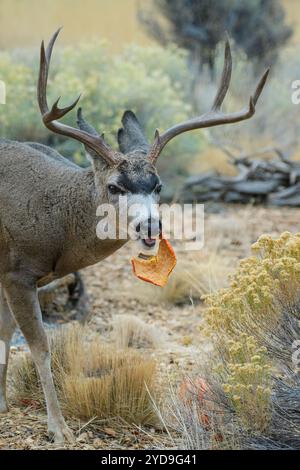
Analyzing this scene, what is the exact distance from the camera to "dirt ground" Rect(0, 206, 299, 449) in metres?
4.78

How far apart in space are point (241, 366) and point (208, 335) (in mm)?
535

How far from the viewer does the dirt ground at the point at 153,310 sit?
478 cm

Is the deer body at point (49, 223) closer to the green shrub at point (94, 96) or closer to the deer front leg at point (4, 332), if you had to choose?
the deer front leg at point (4, 332)

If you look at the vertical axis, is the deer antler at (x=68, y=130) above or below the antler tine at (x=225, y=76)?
below

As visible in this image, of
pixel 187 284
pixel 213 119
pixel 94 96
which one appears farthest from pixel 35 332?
pixel 94 96

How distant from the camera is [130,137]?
5.21 metres

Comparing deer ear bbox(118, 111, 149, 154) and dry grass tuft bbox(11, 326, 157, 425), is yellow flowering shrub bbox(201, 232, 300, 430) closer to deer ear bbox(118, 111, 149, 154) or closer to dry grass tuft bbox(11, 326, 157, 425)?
dry grass tuft bbox(11, 326, 157, 425)

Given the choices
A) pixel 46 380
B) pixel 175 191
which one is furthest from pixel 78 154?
pixel 46 380

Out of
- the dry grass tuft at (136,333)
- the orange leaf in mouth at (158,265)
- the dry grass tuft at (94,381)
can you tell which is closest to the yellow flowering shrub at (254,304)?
the orange leaf in mouth at (158,265)

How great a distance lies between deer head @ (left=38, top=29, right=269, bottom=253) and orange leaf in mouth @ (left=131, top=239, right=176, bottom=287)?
0.36 m

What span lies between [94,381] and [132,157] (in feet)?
4.51

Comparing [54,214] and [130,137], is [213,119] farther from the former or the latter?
[54,214]

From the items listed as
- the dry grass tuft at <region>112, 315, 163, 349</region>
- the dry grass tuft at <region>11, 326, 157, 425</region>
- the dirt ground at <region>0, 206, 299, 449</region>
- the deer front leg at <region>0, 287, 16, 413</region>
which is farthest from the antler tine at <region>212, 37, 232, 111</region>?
the dry grass tuft at <region>112, 315, 163, 349</region>

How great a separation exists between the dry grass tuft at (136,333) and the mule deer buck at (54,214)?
5.66 ft
